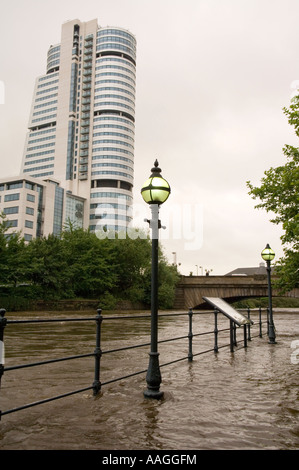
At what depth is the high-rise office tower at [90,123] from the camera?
Result: 128 m

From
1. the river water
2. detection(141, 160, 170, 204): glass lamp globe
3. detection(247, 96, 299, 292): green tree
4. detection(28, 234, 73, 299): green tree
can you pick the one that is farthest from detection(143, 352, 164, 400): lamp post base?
detection(28, 234, 73, 299): green tree

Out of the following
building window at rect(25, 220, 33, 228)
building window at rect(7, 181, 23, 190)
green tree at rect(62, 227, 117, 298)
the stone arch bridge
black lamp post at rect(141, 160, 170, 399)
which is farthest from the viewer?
building window at rect(25, 220, 33, 228)

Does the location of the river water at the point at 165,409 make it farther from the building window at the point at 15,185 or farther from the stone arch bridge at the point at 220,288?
the building window at the point at 15,185

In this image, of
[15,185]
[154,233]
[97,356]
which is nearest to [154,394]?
[97,356]

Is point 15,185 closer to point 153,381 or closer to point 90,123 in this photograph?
point 90,123

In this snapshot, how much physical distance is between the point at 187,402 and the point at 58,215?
351 feet

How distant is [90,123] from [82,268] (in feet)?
310

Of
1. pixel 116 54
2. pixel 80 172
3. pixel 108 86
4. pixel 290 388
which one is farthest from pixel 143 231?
pixel 116 54

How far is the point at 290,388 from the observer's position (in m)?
6.58

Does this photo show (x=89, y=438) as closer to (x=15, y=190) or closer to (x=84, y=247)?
(x=84, y=247)

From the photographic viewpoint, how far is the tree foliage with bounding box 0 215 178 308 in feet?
133

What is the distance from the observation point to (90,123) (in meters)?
132

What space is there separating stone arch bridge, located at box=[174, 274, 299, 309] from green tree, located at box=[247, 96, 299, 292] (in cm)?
3141

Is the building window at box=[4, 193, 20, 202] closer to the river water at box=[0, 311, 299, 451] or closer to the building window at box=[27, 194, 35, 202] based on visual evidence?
the building window at box=[27, 194, 35, 202]
